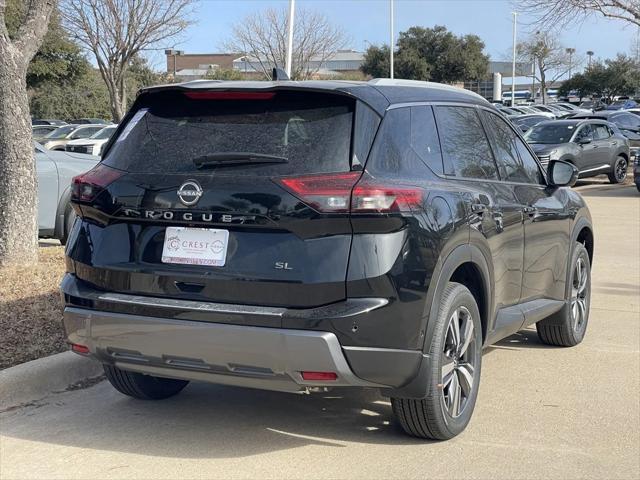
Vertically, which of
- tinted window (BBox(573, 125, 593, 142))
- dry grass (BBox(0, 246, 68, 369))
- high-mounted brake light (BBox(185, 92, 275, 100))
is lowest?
dry grass (BBox(0, 246, 68, 369))

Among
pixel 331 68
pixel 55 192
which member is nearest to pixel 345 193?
pixel 55 192

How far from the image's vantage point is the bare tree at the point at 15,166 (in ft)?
26.0

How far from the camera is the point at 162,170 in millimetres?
4211

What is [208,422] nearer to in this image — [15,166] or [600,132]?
[15,166]

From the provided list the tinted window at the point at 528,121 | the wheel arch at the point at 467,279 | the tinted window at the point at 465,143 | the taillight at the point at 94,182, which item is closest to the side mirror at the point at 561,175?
the tinted window at the point at 465,143

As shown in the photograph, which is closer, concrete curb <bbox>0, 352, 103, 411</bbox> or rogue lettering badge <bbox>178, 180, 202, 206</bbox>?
rogue lettering badge <bbox>178, 180, 202, 206</bbox>

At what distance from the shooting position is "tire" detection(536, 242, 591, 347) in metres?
6.41

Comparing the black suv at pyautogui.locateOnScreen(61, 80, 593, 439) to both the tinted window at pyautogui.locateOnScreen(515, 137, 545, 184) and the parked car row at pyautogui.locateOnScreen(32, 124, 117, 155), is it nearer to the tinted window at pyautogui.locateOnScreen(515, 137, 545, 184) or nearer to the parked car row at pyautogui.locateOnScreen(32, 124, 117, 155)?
the tinted window at pyautogui.locateOnScreen(515, 137, 545, 184)

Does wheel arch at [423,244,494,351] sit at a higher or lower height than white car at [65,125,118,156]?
lower

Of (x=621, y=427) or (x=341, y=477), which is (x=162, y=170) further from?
(x=621, y=427)

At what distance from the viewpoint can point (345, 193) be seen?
152 inches

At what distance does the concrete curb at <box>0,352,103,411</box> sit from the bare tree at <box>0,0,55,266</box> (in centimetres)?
277

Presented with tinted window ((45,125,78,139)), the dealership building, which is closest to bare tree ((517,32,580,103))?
the dealership building

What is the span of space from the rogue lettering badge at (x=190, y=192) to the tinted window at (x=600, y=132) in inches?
772
